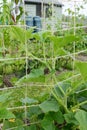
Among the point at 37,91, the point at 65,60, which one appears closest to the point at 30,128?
the point at 37,91

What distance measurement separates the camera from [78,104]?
209cm

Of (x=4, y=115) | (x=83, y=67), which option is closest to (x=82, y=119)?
(x=83, y=67)

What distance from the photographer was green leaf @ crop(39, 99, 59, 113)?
6.38ft

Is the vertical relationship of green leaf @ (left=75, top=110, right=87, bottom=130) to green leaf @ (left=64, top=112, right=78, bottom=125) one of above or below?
above

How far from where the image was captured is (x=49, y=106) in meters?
1.99

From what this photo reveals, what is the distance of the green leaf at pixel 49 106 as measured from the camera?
1.95 metres

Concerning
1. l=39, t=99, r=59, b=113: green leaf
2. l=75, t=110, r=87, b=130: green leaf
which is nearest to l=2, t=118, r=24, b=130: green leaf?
l=39, t=99, r=59, b=113: green leaf

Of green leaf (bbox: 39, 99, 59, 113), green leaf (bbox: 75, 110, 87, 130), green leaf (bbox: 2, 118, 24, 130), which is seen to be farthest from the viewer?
green leaf (bbox: 2, 118, 24, 130)

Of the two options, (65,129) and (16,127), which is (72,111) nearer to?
(65,129)

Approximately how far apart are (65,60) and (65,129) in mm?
3443

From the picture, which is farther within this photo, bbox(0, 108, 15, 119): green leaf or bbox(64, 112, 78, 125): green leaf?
bbox(64, 112, 78, 125): green leaf

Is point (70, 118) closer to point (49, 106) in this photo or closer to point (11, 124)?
point (49, 106)

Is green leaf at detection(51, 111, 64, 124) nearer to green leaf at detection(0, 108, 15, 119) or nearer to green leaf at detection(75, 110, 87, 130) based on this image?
green leaf at detection(75, 110, 87, 130)

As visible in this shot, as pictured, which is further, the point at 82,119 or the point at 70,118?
the point at 70,118
